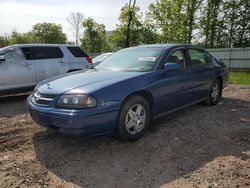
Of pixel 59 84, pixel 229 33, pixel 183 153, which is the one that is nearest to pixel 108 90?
pixel 59 84

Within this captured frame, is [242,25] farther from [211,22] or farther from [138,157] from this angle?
[138,157]

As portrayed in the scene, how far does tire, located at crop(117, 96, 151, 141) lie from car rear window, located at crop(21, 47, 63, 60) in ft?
16.1

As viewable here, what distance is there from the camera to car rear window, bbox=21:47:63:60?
26.0 ft

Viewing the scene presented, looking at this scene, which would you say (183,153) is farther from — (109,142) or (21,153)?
(21,153)

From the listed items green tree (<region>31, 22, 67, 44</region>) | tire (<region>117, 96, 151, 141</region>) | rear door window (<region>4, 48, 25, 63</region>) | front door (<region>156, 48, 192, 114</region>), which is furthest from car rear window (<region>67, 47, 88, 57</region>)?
green tree (<region>31, 22, 67, 44</region>)

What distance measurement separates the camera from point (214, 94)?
653 cm

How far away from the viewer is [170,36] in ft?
98.4

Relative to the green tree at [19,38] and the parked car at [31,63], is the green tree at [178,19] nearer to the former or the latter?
the parked car at [31,63]

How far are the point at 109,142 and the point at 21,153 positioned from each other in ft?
4.29

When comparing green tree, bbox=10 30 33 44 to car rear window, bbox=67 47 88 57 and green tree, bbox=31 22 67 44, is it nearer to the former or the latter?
green tree, bbox=31 22 67 44

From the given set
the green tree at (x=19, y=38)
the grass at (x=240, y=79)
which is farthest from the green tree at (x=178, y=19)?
the green tree at (x=19, y=38)

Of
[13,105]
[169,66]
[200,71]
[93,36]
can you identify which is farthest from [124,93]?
[93,36]

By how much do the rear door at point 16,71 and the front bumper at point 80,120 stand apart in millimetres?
4097

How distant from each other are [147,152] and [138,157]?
0.21 metres
